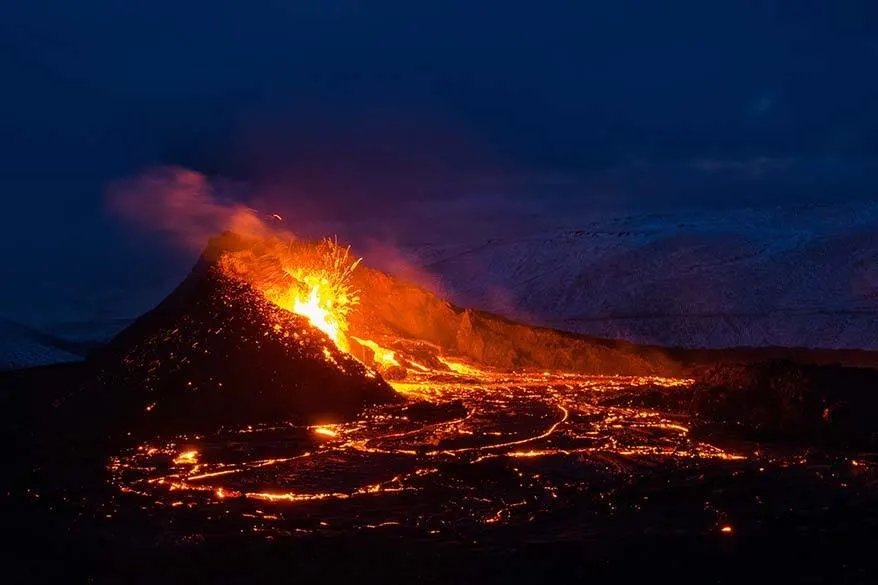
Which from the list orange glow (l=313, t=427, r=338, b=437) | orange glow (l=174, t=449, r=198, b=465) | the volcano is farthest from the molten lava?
orange glow (l=174, t=449, r=198, b=465)

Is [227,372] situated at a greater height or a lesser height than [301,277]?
lesser

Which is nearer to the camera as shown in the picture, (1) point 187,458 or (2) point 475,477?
(2) point 475,477

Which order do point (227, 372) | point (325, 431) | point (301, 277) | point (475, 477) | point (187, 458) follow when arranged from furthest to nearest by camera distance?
1. point (301, 277)
2. point (227, 372)
3. point (325, 431)
4. point (187, 458)
5. point (475, 477)

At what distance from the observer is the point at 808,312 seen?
2825 centimetres

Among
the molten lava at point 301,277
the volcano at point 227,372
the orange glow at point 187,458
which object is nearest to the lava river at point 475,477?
the orange glow at point 187,458

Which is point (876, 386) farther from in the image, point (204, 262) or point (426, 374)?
point (204, 262)

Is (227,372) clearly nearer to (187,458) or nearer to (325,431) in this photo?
(325,431)

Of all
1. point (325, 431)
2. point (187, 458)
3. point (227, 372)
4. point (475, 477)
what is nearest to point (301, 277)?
point (227, 372)

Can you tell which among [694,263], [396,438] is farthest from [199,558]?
[694,263]

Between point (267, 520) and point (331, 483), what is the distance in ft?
A: 5.67

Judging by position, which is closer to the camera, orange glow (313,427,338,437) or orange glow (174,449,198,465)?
orange glow (174,449,198,465)

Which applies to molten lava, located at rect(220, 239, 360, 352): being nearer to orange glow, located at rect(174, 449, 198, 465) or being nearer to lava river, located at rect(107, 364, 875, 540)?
lava river, located at rect(107, 364, 875, 540)

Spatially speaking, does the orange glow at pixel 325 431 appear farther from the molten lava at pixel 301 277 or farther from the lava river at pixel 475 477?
the molten lava at pixel 301 277

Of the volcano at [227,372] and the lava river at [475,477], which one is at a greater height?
the volcano at [227,372]
